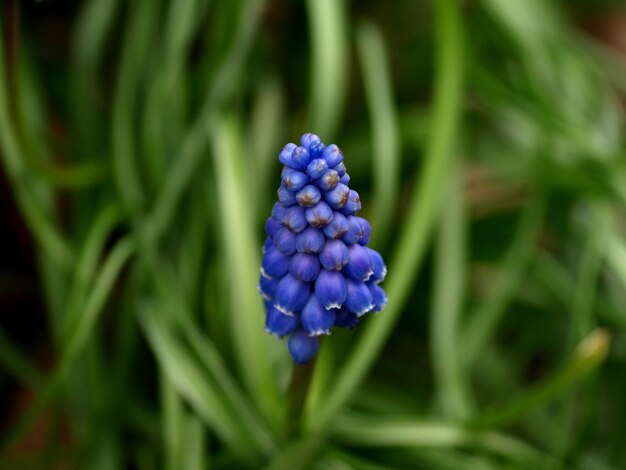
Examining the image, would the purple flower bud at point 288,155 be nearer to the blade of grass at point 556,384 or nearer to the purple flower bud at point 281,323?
the purple flower bud at point 281,323

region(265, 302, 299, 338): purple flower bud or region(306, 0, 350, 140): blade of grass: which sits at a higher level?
region(306, 0, 350, 140): blade of grass

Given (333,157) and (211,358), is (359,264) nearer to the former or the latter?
(333,157)

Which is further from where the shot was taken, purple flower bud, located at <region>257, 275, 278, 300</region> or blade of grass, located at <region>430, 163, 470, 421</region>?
blade of grass, located at <region>430, 163, 470, 421</region>

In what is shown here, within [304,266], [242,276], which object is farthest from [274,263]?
[242,276]

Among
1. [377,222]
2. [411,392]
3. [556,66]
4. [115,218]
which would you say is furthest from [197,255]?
[556,66]

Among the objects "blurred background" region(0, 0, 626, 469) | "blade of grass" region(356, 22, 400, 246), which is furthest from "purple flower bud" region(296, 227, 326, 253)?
"blade of grass" region(356, 22, 400, 246)

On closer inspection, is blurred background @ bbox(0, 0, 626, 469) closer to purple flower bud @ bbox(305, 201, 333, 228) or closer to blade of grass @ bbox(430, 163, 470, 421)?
blade of grass @ bbox(430, 163, 470, 421)

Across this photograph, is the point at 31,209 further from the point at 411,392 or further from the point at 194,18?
the point at 411,392
